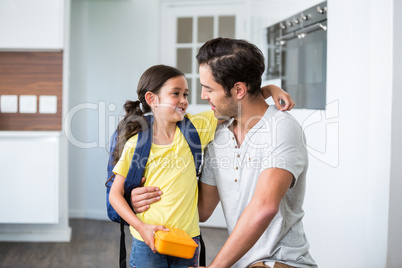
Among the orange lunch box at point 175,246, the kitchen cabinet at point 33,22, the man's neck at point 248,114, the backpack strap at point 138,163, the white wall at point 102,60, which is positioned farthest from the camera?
the white wall at point 102,60

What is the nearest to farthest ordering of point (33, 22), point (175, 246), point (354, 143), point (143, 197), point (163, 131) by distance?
point (175, 246) < point (143, 197) < point (163, 131) < point (354, 143) < point (33, 22)

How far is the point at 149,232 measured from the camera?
1.44 m

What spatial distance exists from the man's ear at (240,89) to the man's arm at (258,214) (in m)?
0.30

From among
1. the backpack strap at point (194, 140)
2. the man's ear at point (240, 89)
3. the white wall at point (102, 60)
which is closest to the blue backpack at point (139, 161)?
the backpack strap at point (194, 140)

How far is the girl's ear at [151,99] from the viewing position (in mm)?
1701

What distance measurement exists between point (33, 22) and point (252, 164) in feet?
9.47

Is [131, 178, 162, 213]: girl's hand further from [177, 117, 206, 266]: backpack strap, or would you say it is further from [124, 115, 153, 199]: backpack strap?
[177, 117, 206, 266]: backpack strap

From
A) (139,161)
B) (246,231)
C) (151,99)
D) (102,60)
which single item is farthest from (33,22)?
(246,231)

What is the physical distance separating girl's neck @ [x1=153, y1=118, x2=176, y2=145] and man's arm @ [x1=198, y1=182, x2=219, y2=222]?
0.69ft

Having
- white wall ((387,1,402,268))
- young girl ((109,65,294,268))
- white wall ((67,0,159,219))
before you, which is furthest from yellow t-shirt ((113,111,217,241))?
white wall ((67,0,159,219))

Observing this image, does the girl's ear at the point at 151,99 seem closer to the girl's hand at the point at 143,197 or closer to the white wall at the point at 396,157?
the girl's hand at the point at 143,197

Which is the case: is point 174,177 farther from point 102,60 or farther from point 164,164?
point 102,60

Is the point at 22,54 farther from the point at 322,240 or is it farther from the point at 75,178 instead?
the point at 322,240

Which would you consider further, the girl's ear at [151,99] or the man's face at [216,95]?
the girl's ear at [151,99]
